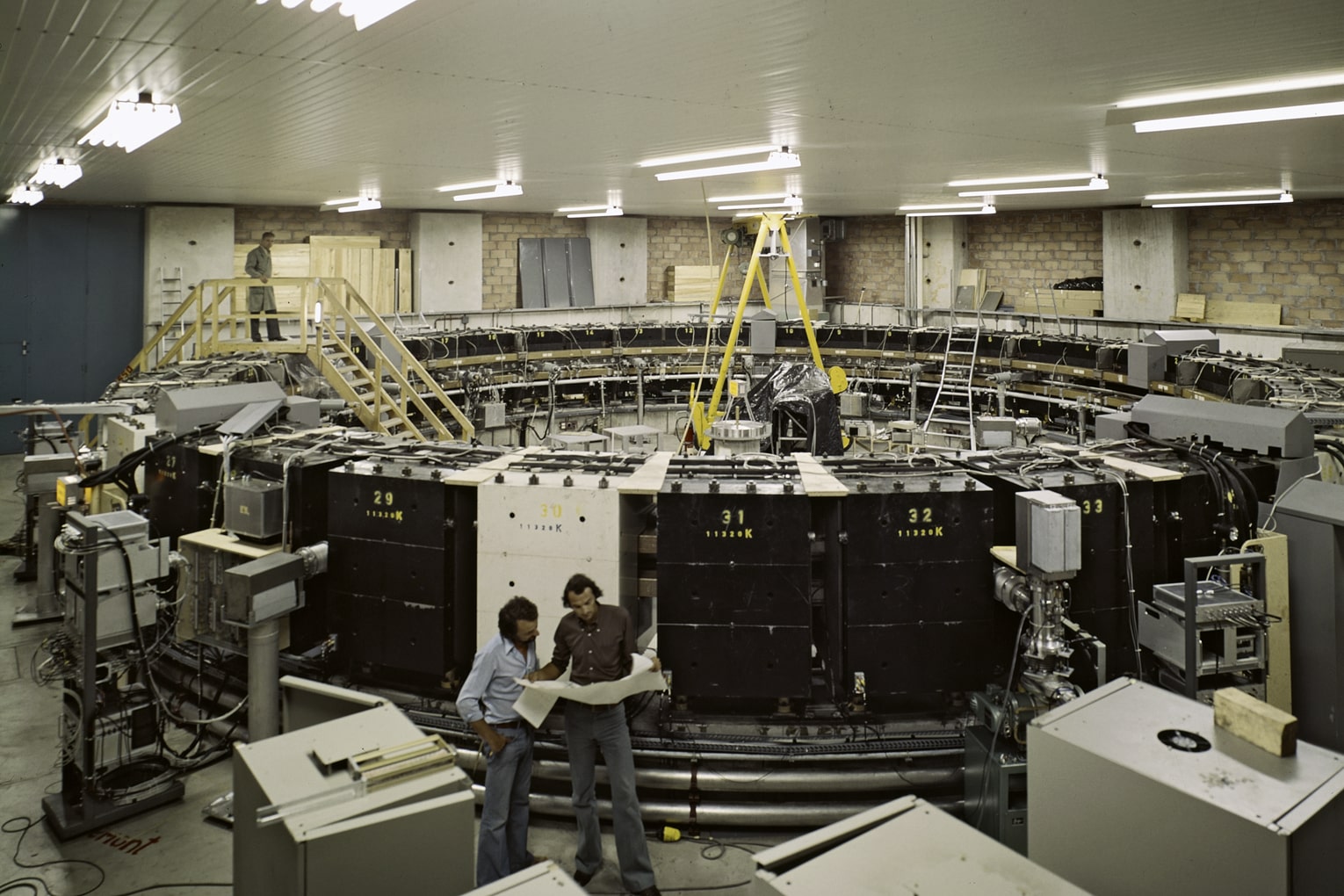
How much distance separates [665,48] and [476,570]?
112 inches

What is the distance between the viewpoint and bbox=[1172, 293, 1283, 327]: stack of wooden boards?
12.9 metres

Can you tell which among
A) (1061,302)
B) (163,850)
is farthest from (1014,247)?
(163,850)

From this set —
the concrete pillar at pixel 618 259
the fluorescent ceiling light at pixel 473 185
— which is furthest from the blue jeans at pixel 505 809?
the concrete pillar at pixel 618 259

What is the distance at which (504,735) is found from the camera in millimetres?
3811

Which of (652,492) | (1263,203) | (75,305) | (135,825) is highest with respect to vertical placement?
(1263,203)

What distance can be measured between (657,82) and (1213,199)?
9466 millimetres

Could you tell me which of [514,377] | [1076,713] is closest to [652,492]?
[1076,713]

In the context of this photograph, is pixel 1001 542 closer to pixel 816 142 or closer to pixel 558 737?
pixel 558 737

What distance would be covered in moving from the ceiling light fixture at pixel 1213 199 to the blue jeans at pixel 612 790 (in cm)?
1059

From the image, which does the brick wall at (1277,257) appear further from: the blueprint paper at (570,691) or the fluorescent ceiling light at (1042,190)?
the blueprint paper at (570,691)

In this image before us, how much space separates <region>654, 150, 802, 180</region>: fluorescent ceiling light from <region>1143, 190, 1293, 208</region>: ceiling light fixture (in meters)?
5.76

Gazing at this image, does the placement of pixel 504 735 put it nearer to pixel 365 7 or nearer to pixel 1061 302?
pixel 365 7

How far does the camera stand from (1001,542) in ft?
15.3

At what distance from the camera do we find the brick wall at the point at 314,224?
47.2 feet
